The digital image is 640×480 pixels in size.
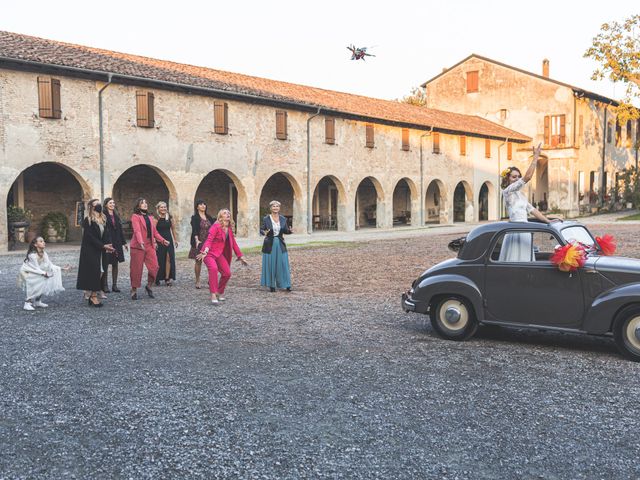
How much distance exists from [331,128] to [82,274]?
63.2 ft

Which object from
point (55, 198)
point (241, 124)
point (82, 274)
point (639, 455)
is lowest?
point (639, 455)

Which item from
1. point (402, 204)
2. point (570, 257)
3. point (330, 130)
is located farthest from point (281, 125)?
point (570, 257)

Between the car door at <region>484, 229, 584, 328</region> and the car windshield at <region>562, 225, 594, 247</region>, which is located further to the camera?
the car windshield at <region>562, 225, 594, 247</region>

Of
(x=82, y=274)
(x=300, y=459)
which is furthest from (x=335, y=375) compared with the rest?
(x=82, y=274)

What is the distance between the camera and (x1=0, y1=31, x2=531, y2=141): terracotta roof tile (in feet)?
60.7

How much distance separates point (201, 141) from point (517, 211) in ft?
53.5

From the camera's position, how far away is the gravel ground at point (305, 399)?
3568 millimetres

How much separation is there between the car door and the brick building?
49.4 feet

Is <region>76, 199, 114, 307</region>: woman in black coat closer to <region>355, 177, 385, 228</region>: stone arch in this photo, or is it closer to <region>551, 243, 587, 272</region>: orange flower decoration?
<region>551, 243, 587, 272</region>: orange flower decoration

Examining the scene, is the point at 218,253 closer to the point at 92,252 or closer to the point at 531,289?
the point at 92,252

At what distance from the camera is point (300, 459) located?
11.8ft

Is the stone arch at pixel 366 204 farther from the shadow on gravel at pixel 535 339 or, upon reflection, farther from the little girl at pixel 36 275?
the shadow on gravel at pixel 535 339

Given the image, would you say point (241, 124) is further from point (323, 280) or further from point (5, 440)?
point (5, 440)

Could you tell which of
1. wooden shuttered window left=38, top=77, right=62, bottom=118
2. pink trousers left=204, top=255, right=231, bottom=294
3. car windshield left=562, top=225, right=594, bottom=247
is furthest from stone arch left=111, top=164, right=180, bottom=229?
car windshield left=562, top=225, right=594, bottom=247
